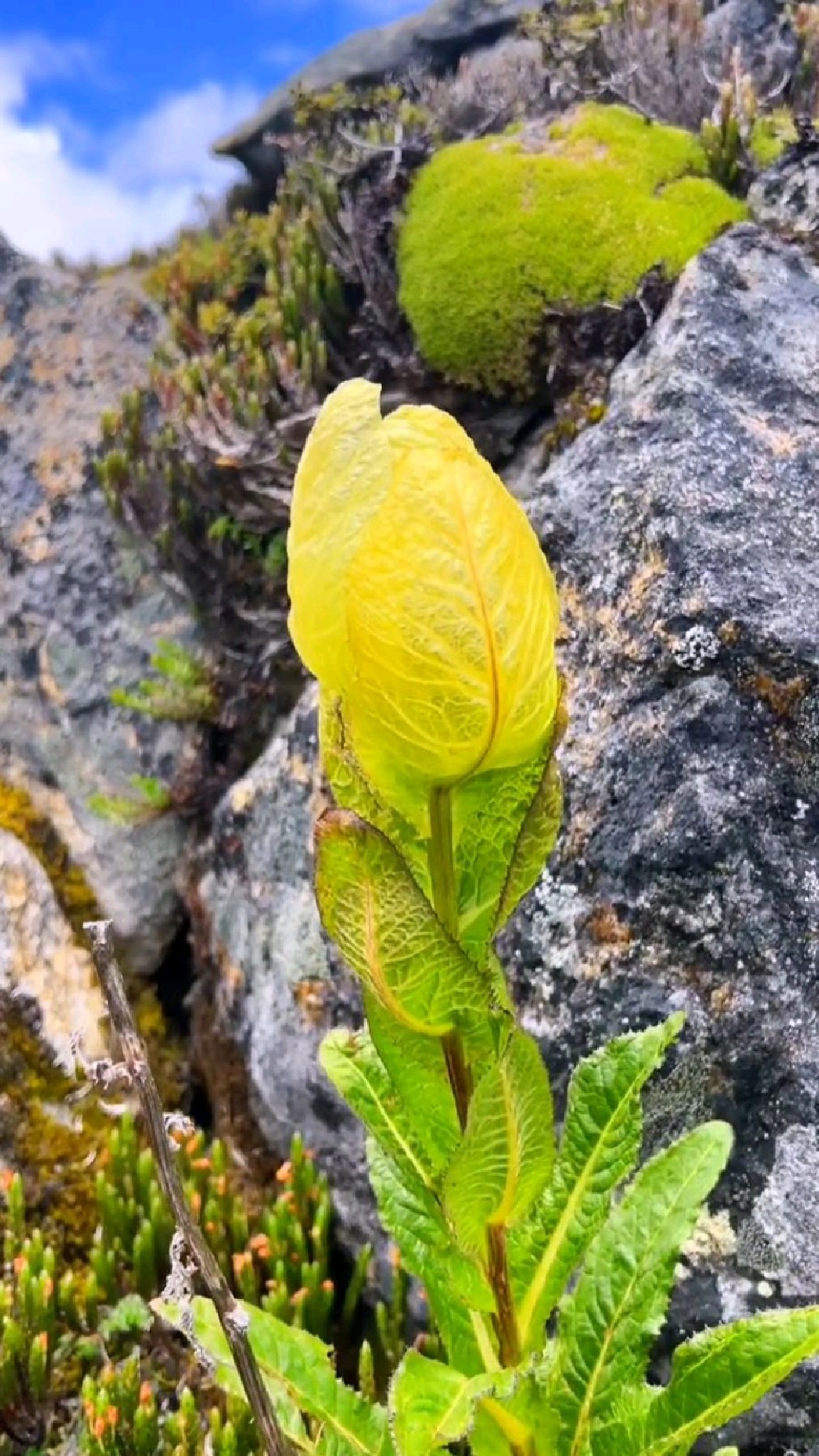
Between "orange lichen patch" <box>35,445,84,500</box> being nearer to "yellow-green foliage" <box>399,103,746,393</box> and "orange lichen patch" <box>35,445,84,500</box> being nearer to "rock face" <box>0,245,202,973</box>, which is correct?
"rock face" <box>0,245,202,973</box>

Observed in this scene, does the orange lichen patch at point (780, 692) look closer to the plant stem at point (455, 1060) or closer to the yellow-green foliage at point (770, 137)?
the plant stem at point (455, 1060)

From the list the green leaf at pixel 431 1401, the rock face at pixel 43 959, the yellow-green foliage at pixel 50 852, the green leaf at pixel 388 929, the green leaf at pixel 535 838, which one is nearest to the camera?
the green leaf at pixel 388 929

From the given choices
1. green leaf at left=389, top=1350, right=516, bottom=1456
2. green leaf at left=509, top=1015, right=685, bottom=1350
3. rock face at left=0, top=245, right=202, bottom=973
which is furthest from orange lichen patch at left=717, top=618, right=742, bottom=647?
rock face at left=0, top=245, right=202, bottom=973


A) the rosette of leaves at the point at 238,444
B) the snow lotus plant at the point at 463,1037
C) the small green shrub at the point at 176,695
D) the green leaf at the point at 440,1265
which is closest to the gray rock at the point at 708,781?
the snow lotus plant at the point at 463,1037

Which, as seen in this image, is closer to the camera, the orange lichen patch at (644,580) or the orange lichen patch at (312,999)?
the orange lichen patch at (644,580)

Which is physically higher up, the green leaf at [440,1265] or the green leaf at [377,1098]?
the green leaf at [377,1098]

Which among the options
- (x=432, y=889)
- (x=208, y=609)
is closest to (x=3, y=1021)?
(x=208, y=609)
